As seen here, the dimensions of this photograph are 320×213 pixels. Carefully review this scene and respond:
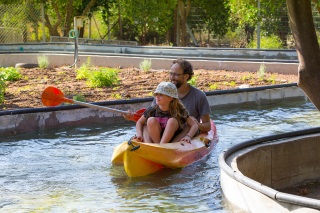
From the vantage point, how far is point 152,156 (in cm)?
876

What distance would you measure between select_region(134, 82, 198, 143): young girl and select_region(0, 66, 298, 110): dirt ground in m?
5.13

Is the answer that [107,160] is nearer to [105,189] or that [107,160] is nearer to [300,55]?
[105,189]

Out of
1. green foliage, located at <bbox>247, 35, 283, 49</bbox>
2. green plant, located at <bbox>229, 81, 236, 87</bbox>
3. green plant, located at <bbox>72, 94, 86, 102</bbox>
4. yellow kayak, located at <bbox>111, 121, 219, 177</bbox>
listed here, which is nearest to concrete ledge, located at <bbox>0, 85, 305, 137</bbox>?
green plant, located at <bbox>72, 94, 86, 102</bbox>

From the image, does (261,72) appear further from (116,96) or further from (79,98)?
(79,98)

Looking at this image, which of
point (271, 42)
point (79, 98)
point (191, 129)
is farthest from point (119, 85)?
point (271, 42)

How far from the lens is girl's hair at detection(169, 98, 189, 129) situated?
29.8 feet

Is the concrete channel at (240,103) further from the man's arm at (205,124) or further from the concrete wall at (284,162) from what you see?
the man's arm at (205,124)

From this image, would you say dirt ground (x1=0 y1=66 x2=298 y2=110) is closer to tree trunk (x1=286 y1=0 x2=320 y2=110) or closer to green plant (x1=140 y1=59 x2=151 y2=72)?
green plant (x1=140 y1=59 x2=151 y2=72)

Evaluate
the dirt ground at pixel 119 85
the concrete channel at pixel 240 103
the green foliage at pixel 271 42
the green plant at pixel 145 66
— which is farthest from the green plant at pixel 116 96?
the green foliage at pixel 271 42

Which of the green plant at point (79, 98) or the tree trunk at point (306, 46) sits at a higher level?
the tree trunk at point (306, 46)

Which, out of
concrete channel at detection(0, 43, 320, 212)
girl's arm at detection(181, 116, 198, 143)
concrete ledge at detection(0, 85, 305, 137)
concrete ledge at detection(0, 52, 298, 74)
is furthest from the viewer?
concrete ledge at detection(0, 52, 298, 74)

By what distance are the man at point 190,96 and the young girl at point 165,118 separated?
1.35ft

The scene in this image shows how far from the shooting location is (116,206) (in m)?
7.64

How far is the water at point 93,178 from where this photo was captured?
770 centimetres
